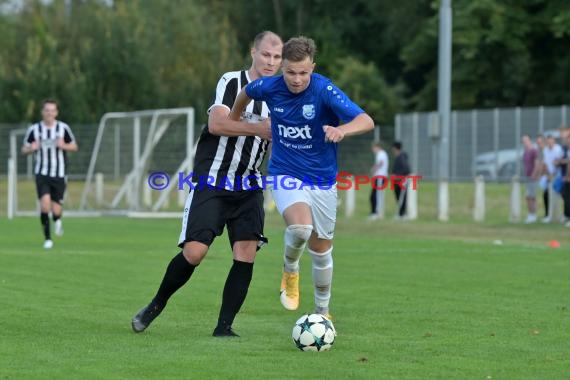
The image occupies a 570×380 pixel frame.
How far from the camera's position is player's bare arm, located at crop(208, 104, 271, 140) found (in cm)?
920

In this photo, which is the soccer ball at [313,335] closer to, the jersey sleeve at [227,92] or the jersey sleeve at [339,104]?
the jersey sleeve at [339,104]

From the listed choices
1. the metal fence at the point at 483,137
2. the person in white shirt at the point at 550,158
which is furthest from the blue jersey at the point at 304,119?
the metal fence at the point at 483,137

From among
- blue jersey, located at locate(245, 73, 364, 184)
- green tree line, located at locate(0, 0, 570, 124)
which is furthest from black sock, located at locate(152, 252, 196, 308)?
green tree line, located at locate(0, 0, 570, 124)

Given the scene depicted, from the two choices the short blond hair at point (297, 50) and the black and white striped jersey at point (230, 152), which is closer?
the short blond hair at point (297, 50)

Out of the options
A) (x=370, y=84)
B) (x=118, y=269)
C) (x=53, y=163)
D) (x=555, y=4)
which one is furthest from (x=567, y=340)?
(x=370, y=84)

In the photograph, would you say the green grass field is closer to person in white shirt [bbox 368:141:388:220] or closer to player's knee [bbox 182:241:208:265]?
player's knee [bbox 182:241:208:265]

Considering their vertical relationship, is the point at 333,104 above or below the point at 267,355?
above

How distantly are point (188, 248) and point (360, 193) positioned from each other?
30171 millimetres

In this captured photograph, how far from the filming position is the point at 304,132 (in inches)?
367

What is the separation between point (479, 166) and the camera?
39.5 m

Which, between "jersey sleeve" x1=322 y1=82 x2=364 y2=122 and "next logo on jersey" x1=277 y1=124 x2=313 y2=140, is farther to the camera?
"next logo on jersey" x1=277 y1=124 x2=313 y2=140

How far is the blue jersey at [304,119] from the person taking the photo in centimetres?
920

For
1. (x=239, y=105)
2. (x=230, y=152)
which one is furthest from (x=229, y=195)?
(x=239, y=105)

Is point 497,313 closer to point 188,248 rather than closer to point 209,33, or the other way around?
point 188,248
